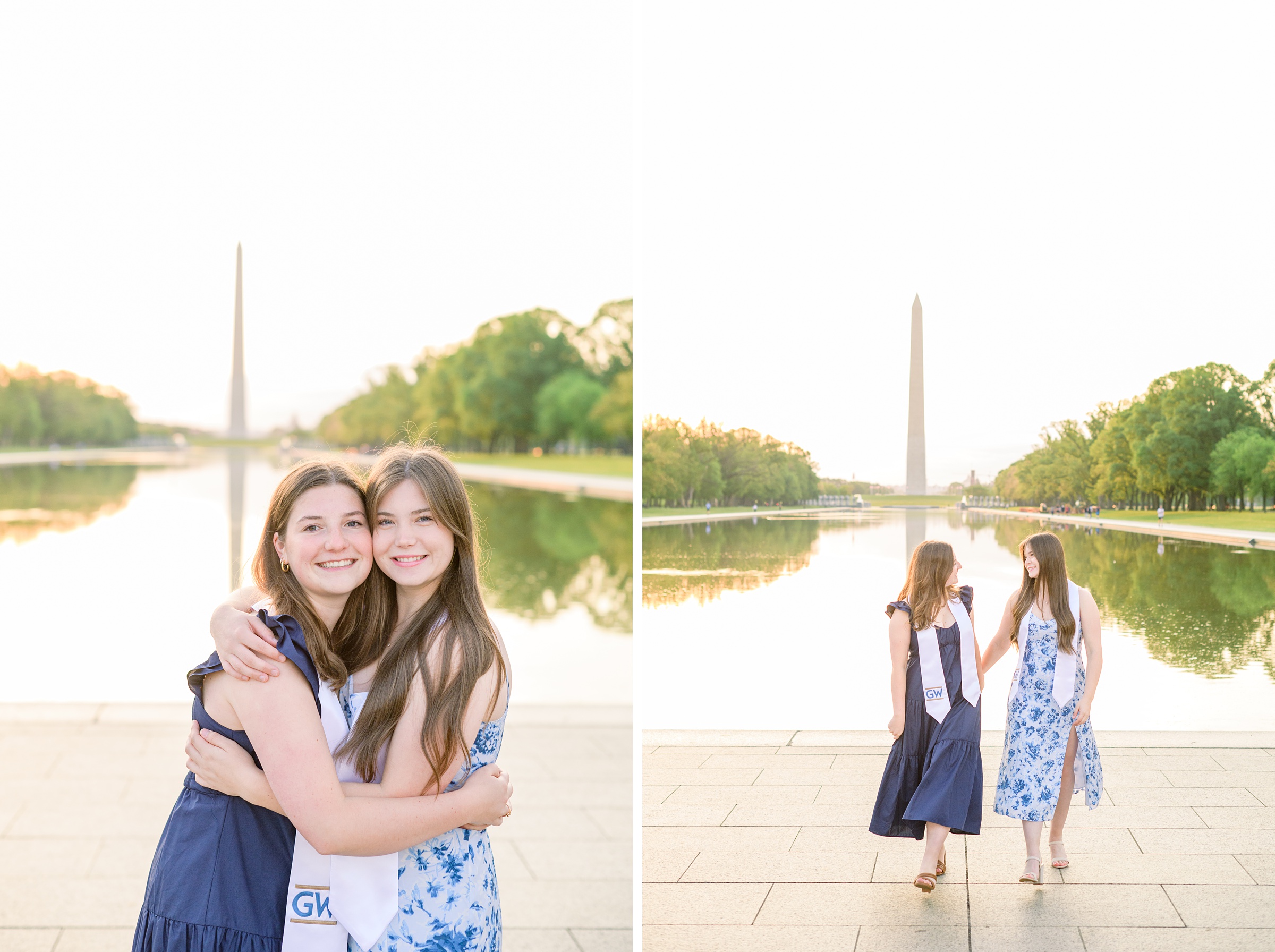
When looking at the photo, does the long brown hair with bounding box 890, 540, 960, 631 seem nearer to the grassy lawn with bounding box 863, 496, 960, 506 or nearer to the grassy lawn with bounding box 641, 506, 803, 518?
the grassy lawn with bounding box 863, 496, 960, 506

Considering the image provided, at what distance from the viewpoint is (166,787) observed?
5.91 metres

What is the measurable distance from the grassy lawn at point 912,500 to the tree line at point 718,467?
0.30 meters

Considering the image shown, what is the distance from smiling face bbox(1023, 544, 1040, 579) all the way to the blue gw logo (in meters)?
2.95

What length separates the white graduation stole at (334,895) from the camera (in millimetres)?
1951

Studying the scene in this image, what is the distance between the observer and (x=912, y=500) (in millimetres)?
4719

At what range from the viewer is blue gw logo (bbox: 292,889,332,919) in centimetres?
197

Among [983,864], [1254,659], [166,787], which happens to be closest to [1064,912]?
[983,864]

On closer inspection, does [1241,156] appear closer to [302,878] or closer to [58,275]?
[302,878]

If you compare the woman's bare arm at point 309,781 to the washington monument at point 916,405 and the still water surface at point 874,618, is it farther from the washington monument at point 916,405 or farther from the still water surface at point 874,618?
the washington monument at point 916,405

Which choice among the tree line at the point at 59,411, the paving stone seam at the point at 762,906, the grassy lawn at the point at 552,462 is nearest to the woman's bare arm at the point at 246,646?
the paving stone seam at the point at 762,906

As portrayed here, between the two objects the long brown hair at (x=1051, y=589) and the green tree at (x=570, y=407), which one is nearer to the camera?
the long brown hair at (x=1051, y=589)

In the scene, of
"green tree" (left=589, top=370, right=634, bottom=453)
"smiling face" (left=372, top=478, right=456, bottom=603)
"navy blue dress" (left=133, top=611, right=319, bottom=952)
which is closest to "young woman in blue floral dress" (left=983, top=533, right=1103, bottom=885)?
"smiling face" (left=372, top=478, right=456, bottom=603)

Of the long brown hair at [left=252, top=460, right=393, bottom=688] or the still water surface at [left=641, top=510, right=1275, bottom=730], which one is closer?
the long brown hair at [left=252, top=460, right=393, bottom=688]

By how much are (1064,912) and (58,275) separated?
35.5 feet
